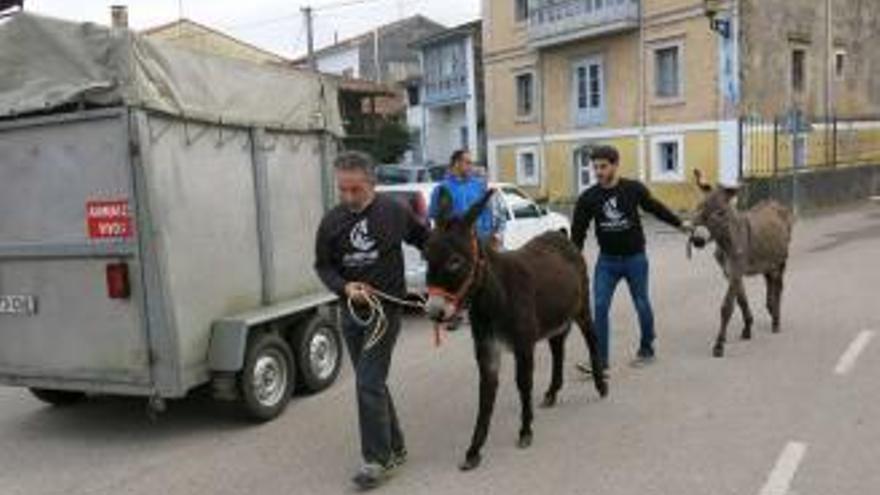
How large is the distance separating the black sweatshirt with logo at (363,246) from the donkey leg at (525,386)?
3.09ft

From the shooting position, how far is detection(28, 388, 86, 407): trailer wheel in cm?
883

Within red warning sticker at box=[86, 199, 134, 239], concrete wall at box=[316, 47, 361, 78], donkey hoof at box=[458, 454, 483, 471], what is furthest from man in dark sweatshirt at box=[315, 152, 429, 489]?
concrete wall at box=[316, 47, 361, 78]

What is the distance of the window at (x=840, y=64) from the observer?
35875 millimetres

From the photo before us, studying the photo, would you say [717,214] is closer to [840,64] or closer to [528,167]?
[840,64]

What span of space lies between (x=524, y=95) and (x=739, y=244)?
31006mm

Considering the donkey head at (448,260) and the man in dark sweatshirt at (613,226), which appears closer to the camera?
the donkey head at (448,260)

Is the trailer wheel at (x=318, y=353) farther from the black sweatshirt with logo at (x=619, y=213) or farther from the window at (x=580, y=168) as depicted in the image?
the window at (x=580, y=168)

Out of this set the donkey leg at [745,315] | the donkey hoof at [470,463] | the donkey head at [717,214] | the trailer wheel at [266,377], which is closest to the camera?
the donkey hoof at [470,463]

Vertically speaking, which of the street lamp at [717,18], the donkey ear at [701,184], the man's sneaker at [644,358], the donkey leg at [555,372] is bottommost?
the man's sneaker at [644,358]

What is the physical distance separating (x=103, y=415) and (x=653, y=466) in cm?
459

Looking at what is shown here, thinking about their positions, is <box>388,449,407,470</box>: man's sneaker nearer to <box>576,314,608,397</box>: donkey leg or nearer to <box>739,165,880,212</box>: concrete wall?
<box>576,314,608,397</box>: donkey leg

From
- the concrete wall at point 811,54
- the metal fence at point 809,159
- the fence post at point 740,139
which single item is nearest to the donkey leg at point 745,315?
the metal fence at point 809,159

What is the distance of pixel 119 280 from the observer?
7.26 metres

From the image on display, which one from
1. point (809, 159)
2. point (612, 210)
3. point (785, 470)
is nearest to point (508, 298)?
point (785, 470)
